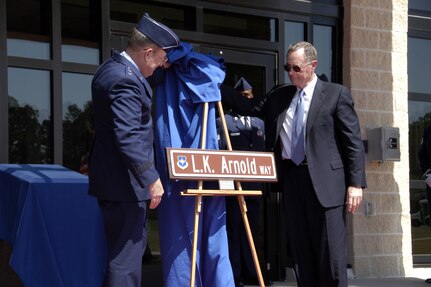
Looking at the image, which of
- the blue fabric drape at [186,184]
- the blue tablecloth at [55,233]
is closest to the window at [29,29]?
the blue tablecloth at [55,233]

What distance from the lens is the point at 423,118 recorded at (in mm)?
8531

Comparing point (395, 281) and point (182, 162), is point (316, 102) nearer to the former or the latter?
point (182, 162)

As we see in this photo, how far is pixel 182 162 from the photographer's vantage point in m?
4.31

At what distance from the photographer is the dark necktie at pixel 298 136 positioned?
4.79 m

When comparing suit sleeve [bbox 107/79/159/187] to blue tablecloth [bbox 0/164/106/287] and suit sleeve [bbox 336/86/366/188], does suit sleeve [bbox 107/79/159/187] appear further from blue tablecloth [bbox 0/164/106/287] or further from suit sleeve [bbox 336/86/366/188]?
suit sleeve [bbox 336/86/366/188]

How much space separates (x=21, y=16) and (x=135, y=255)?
2821 millimetres

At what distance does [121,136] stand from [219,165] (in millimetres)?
856

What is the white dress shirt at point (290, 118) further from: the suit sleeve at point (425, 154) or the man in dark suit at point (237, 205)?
the suit sleeve at point (425, 154)

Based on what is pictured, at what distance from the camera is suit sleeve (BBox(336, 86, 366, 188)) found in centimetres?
474

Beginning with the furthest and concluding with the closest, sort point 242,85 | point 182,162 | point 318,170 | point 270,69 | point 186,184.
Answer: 1. point 270,69
2. point 242,85
3. point 318,170
4. point 186,184
5. point 182,162

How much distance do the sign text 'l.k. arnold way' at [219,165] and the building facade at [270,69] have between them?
0.44m

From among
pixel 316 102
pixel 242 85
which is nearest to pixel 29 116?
pixel 242 85

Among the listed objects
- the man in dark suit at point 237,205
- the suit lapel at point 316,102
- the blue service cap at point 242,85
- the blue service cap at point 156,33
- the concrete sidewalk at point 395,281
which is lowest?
the concrete sidewalk at point 395,281

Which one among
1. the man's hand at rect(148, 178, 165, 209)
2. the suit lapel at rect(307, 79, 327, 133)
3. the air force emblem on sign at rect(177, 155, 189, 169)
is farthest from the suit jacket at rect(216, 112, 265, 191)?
the man's hand at rect(148, 178, 165, 209)
